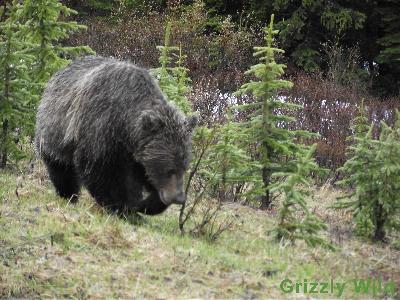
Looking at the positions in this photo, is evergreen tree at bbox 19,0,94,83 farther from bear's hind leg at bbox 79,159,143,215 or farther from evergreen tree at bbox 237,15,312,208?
bear's hind leg at bbox 79,159,143,215

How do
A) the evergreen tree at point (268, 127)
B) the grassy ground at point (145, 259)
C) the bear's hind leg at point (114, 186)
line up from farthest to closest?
the evergreen tree at point (268, 127), the bear's hind leg at point (114, 186), the grassy ground at point (145, 259)

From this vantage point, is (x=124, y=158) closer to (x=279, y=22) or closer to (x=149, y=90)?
(x=149, y=90)

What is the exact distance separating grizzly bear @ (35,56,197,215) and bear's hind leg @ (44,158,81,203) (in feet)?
1.47

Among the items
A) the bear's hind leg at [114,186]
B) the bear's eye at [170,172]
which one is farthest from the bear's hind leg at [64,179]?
the bear's eye at [170,172]

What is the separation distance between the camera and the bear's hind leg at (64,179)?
26.0 feet

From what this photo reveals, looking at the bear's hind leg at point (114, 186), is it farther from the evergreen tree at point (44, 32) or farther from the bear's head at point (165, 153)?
the evergreen tree at point (44, 32)

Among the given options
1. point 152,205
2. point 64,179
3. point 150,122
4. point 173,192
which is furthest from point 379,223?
point 64,179

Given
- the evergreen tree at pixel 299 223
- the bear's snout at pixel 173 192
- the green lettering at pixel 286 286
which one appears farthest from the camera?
the bear's snout at pixel 173 192

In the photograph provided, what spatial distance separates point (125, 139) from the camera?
6.78m

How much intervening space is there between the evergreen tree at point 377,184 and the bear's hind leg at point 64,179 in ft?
9.69

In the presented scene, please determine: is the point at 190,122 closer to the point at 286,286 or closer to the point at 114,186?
the point at 114,186

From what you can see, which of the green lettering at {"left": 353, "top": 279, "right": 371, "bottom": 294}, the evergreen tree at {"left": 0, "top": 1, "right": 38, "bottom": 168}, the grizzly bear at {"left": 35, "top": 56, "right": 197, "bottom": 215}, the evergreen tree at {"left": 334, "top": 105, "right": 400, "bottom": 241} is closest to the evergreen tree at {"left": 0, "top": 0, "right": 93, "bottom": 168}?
the evergreen tree at {"left": 0, "top": 1, "right": 38, "bottom": 168}

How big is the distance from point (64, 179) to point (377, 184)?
348 centimetres

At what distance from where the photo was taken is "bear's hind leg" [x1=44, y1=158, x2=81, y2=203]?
7.94 metres
